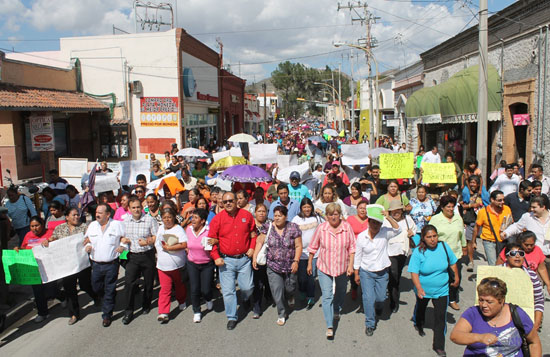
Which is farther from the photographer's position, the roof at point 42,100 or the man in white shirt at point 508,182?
the roof at point 42,100

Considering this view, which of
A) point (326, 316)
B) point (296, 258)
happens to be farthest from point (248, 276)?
point (326, 316)

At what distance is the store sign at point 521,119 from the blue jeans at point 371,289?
10813 millimetres

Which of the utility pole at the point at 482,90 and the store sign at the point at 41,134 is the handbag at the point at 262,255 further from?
the store sign at the point at 41,134

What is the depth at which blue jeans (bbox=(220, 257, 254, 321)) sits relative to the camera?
614cm

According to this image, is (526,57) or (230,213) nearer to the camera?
(230,213)

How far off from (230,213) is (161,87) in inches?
762

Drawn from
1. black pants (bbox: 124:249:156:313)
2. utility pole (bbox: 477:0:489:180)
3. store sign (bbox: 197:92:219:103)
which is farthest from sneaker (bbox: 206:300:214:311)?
store sign (bbox: 197:92:219:103)

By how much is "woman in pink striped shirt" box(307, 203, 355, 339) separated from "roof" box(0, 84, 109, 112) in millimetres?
13345

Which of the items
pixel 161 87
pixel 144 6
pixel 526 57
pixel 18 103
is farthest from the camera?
pixel 144 6

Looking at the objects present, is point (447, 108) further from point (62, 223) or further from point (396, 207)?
point (62, 223)

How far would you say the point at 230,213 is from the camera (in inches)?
244

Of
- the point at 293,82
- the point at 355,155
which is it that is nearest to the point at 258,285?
the point at 355,155

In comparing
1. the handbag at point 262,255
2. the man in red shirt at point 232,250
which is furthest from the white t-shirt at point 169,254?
the handbag at point 262,255

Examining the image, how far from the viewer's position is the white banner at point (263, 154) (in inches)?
530
